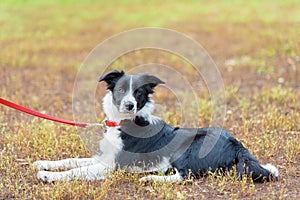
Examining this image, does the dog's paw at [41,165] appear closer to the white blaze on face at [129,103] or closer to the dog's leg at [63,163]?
the dog's leg at [63,163]

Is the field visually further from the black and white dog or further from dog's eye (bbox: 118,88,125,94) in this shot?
dog's eye (bbox: 118,88,125,94)

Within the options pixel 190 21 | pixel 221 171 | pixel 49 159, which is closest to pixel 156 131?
pixel 221 171

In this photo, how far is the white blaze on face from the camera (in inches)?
231

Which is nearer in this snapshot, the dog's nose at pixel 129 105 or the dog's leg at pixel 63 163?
the dog's nose at pixel 129 105

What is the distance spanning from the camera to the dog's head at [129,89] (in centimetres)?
591

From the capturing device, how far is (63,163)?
637 cm

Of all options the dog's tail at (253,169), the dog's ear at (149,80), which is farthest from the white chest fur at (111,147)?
the dog's tail at (253,169)

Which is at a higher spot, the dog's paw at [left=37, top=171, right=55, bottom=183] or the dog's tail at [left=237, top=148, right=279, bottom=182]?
the dog's tail at [left=237, top=148, right=279, bottom=182]

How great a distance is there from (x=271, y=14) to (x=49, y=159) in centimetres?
1294

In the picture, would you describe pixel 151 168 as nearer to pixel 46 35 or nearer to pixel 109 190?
pixel 109 190

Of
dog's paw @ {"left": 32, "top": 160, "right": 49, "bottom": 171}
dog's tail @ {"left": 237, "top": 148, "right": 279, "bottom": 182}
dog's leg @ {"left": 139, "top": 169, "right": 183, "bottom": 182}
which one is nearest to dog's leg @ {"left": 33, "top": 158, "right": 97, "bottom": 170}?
dog's paw @ {"left": 32, "top": 160, "right": 49, "bottom": 171}

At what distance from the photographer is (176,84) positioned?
37.8ft

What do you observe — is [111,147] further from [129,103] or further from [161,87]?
[161,87]

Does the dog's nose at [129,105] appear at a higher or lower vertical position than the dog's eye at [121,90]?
lower
